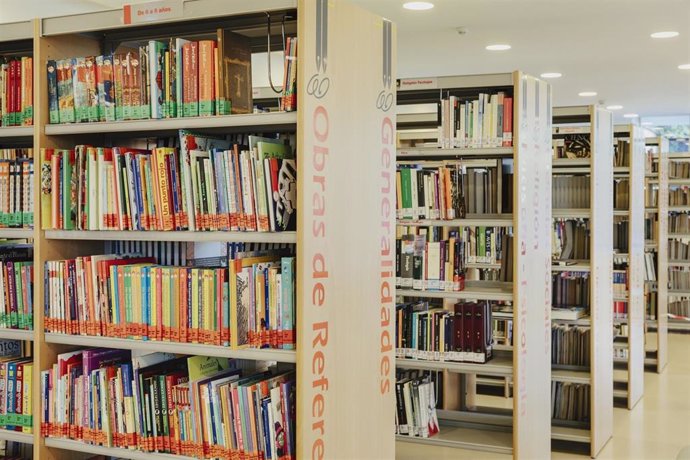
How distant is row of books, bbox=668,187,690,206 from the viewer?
10.5m

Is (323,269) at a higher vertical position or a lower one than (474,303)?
higher

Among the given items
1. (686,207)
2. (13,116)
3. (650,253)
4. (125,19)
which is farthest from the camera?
(686,207)

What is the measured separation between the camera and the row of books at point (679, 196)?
1052cm

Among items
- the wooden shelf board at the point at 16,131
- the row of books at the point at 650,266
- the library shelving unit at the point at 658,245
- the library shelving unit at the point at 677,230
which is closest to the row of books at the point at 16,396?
the wooden shelf board at the point at 16,131

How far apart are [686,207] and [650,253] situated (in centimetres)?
125

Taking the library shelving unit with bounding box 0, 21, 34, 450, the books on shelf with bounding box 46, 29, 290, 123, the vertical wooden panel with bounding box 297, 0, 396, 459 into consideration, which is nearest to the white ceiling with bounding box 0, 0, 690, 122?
the library shelving unit with bounding box 0, 21, 34, 450

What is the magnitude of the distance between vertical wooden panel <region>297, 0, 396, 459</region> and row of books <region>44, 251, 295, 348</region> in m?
0.13

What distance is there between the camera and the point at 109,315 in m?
3.10

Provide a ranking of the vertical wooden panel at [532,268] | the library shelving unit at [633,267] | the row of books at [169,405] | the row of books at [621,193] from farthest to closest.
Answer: the row of books at [621,193] → the library shelving unit at [633,267] → the vertical wooden panel at [532,268] → the row of books at [169,405]

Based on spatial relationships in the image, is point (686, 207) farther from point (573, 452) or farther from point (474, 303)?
point (474, 303)

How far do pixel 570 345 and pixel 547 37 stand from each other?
9.11 ft

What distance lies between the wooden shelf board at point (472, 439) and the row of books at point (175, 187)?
2.28 meters

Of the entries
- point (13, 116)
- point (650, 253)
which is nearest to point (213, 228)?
point (13, 116)

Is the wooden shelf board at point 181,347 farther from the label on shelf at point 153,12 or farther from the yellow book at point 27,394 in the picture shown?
the label on shelf at point 153,12
